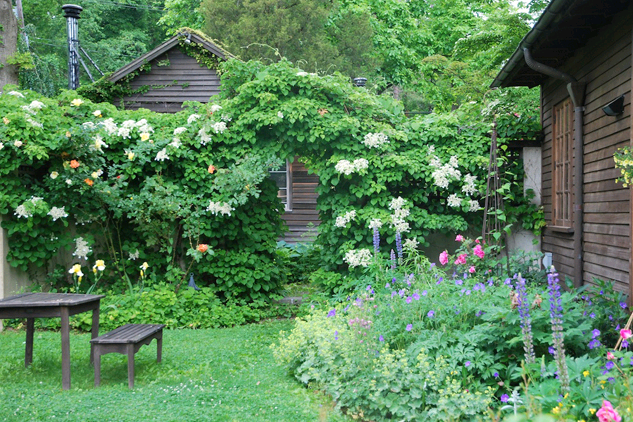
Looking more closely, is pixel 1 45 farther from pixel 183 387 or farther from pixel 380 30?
pixel 380 30

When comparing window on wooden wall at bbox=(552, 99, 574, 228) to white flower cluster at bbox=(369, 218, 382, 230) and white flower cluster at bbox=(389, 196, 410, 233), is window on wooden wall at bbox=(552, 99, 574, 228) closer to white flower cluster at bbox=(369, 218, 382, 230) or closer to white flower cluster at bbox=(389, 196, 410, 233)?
white flower cluster at bbox=(389, 196, 410, 233)

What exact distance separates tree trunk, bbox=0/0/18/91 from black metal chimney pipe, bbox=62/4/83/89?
1.37m

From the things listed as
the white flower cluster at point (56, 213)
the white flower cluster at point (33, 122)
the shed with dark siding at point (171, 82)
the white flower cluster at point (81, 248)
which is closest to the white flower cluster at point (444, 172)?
the white flower cluster at point (81, 248)

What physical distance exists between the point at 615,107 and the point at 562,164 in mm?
1937

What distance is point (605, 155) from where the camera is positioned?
546cm

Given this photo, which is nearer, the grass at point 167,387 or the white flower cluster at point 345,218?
the grass at point 167,387

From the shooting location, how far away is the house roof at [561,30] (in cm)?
493

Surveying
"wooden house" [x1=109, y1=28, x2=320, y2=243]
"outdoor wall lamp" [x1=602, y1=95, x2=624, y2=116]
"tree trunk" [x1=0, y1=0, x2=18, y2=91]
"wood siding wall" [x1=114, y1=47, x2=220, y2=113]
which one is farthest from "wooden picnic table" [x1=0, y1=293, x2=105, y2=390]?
"wood siding wall" [x1=114, y1=47, x2=220, y2=113]

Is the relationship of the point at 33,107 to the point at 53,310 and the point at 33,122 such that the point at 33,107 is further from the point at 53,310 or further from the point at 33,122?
the point at 53,310

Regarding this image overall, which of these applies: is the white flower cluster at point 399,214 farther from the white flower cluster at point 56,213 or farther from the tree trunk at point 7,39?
the tree trunk at point 7,39

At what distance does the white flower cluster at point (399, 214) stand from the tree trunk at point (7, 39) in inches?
345

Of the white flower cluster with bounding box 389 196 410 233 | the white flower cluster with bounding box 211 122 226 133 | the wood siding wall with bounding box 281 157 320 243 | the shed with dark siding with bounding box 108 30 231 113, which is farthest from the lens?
the wood siding wall with bounding box 281 157 320 243

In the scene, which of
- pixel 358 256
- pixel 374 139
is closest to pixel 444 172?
pixel 374 139

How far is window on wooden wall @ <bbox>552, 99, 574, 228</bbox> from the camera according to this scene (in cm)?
661
